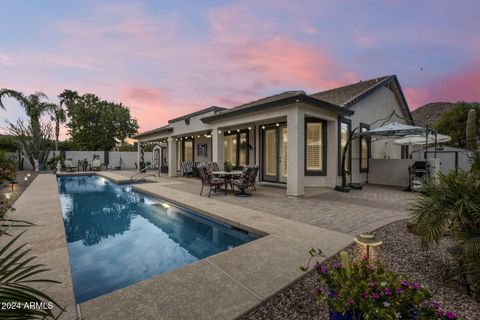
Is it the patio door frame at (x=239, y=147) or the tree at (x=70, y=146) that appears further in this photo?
the tree at (x=70, y=146)

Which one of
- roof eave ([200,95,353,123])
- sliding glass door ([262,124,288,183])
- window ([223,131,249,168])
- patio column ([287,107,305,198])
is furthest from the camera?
window ([223,131,249,168])

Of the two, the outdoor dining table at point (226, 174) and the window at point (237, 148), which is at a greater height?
the window at point (237, 148)

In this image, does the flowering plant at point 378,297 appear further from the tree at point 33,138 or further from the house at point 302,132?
the tree at point 33,138

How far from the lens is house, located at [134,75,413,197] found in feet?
25.5

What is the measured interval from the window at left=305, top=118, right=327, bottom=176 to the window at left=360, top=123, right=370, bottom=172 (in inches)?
116

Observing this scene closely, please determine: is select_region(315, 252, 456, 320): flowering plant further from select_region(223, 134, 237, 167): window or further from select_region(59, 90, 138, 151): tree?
select_region(59, 90, 138, 151): tree

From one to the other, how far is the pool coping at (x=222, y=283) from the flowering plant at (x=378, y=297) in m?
0.97

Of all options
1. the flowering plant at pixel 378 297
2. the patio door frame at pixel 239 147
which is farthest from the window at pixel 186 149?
the flowering plant at pixel 378 297

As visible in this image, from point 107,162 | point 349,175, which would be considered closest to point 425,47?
point 349,175

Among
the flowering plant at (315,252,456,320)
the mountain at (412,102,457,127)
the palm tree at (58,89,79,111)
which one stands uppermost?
the mountain at (412,102,457,127)

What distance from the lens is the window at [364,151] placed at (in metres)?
11.3

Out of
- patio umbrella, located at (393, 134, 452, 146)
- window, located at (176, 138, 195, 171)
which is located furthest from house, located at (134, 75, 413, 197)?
window, located at (176, 138, 195, 171)

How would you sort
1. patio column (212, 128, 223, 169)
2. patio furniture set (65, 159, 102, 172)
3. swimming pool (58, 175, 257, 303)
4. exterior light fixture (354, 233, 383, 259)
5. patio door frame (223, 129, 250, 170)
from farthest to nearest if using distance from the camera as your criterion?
patio furniture set (65, 159, 102, 172)
patio door frame (223, 129, 250, 170)
patio column (212, 128, 223, 169)
swimming pool (58, 175, 257, 303)
exterior light fixture (354, 233, 383, 259)

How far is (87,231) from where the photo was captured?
5621 mm
